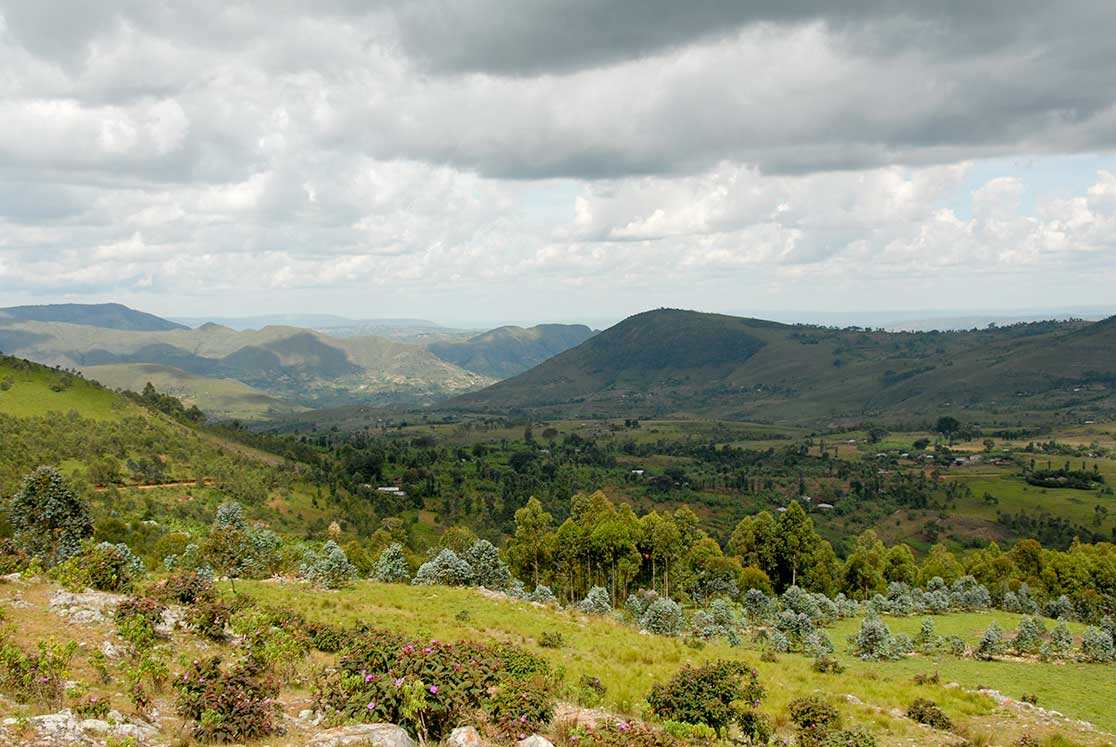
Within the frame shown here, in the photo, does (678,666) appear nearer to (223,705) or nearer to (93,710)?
(223,705)

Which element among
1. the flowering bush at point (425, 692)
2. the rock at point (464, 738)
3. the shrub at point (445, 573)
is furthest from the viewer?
the shrub at point (445, 573)

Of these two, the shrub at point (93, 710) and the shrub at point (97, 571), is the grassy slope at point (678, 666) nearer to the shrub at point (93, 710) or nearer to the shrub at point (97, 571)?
the shrub at point (97, 571)

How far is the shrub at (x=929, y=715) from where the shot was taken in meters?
23.1

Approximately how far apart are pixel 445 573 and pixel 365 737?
41.0m

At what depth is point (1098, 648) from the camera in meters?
39.3

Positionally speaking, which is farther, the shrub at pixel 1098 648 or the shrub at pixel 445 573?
the shrub at pixel 445 573

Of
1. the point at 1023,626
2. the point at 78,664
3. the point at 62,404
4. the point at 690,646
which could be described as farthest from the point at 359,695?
the point at 62,404

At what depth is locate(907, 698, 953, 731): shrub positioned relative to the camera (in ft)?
75.7

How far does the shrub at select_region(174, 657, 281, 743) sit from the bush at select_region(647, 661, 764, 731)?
34.2 ft

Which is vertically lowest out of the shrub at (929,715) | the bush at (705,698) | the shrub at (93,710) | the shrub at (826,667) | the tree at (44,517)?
the shrub at (826,667)

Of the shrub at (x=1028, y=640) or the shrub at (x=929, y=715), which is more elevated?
the shrub at (x=929, y=715)

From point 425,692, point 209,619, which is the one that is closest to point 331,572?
point 209,619

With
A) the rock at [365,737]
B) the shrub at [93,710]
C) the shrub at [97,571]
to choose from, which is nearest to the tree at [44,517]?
the shrub at [97,571]

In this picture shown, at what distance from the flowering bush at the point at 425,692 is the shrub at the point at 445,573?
3702cm
